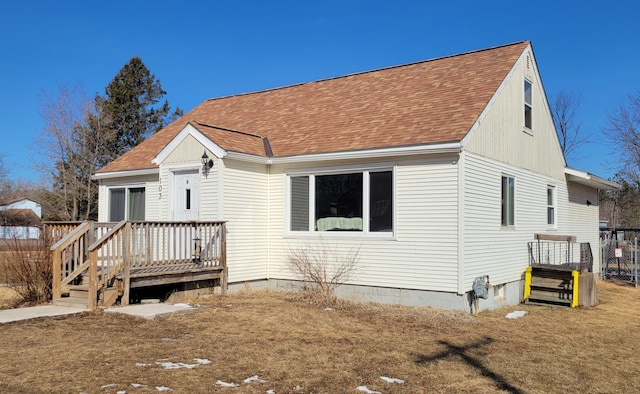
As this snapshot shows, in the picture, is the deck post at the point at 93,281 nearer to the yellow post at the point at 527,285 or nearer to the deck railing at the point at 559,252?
the yellow post at the point at 527,285

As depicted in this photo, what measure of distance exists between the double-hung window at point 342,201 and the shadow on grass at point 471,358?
3.66m

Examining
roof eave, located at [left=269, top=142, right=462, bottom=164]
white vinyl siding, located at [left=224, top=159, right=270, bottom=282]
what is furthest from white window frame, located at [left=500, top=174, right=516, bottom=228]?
white vinyl siding, located at [left=224, top=159, right=270, bottom=282]

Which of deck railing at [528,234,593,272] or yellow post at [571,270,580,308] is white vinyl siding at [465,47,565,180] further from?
yellow post at [571,270,580,308]

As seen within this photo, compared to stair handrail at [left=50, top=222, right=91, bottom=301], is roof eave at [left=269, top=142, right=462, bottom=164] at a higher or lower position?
higher

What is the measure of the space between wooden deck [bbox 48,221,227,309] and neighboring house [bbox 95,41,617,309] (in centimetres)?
67

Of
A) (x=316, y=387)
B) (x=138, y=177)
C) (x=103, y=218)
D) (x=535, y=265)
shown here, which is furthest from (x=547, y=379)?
(x=103, y=218)

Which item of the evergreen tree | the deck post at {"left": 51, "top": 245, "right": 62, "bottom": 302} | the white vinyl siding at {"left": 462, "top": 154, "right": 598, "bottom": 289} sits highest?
the evergreen tree

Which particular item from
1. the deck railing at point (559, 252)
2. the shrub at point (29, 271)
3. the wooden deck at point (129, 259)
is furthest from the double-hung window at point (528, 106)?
the shrub at point (29, 271)

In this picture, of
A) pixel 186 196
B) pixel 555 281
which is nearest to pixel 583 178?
pixel 555 281

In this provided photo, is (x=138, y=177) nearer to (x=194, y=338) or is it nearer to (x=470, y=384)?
(x=194, y=338)

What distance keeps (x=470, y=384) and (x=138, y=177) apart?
11858 millimetres

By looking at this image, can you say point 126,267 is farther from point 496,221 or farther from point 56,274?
point 496,221

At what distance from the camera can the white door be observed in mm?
12255

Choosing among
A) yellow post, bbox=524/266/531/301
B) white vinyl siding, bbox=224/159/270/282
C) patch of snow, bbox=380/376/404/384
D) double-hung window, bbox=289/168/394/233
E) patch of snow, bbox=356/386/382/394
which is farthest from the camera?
yellow post, bbox=524/266/531/301
